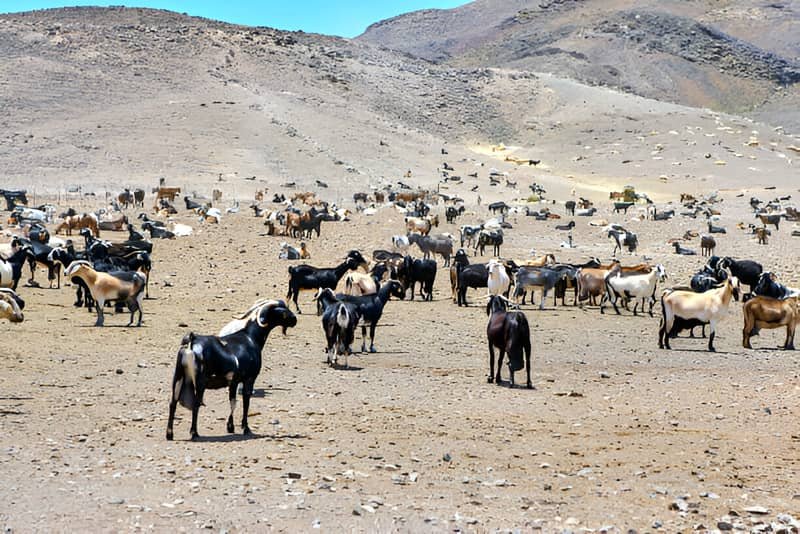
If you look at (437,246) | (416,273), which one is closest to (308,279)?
(416,273)

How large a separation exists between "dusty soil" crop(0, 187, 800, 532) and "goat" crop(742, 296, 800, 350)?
0.49 m

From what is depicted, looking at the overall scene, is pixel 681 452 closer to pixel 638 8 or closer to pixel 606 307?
pixel 606 307

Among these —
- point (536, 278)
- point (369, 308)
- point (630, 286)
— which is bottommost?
point (369, 308)

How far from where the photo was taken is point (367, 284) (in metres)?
19.7

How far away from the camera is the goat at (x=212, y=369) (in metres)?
9.78

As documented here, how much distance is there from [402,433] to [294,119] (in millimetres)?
72999

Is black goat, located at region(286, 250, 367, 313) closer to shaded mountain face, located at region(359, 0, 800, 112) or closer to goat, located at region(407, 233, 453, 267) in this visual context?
goat, located at region(407, 233, 453, 267)

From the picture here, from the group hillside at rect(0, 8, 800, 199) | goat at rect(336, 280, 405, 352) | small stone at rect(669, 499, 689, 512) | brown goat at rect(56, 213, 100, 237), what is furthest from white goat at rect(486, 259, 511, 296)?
hillside at rect(0, 8, 800, 199)

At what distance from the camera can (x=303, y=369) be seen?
14.6 metres

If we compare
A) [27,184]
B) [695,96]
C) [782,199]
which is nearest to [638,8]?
[695,96]

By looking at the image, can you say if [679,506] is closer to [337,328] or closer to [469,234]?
[337,328]

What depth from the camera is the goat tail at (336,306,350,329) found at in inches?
579

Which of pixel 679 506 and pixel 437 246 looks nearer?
pixel 679 506

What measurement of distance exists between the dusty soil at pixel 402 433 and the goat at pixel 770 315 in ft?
1.62
